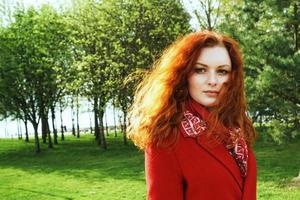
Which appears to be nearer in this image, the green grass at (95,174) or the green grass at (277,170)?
the green grass at (277,170)

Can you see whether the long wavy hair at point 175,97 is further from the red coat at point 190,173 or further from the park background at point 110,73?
the park background at point 110,73

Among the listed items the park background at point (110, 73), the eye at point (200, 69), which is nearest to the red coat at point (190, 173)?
the eye at point (200, 69)

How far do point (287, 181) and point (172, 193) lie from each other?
13.8 meters

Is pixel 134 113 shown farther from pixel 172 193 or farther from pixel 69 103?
pixel 69 103

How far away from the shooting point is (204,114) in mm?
2553

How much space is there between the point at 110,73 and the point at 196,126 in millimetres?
28467

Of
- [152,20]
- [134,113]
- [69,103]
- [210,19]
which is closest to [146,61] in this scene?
[152,20]

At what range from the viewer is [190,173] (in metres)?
2.35

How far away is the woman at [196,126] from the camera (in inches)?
92.7

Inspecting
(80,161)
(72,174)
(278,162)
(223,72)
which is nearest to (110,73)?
(80,161)

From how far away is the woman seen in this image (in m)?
2.36

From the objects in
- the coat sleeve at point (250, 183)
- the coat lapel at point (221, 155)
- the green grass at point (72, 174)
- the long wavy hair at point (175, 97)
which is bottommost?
the green grass at point (72, 174)

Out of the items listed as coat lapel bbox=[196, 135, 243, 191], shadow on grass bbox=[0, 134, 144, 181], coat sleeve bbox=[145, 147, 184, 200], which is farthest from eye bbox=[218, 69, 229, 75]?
shadow on grass bbox=[0, 134, 144, 181]

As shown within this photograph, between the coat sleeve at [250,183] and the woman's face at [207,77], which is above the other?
the woman's face at [207,77]
